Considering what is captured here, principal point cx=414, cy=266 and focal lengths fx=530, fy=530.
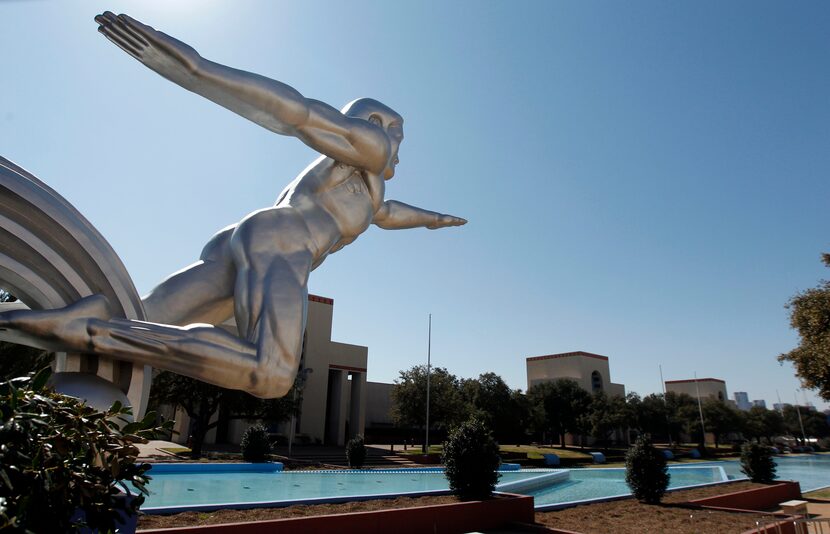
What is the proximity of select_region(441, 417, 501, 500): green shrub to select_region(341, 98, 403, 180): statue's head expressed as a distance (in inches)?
279

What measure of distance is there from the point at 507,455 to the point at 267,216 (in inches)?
1166

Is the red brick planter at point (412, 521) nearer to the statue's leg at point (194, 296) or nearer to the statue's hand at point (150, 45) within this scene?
the statue's leg at point (194, 296)

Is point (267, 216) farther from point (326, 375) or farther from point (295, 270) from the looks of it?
point (326, 375)

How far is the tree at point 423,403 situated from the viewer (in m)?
32.3

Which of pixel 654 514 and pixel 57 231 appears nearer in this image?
pixel 57 231

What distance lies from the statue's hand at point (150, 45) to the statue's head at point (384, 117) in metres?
1.62

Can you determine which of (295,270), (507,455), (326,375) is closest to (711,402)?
(507,455)

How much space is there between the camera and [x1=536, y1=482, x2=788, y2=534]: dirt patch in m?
9.23

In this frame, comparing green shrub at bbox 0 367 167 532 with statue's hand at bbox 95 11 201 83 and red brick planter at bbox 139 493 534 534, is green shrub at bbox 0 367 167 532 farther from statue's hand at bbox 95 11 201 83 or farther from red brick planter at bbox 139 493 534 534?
red brick planter at bbox 139 493 534 534

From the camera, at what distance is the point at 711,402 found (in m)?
53.3

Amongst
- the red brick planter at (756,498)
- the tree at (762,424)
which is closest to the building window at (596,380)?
the tree at (762,424)

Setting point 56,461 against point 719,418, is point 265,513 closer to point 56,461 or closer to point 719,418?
point 56,461

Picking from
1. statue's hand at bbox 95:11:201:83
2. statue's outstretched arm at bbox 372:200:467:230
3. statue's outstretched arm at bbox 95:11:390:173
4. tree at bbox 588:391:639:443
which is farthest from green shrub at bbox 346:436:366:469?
tree at bbox 588:391:639:443

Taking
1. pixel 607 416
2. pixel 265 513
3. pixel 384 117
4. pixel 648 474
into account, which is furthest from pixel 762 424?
pixel 384 117
